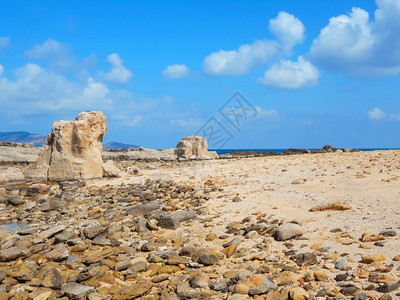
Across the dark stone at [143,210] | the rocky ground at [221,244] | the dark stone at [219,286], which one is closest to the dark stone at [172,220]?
the rocky ground at [221,244]

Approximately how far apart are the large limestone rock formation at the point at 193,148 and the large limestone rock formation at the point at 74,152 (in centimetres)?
1320

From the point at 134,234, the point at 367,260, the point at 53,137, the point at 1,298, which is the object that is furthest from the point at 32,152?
the point at 367,260

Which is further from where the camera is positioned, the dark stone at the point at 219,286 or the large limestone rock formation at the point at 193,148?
the large limestone rock formation at the point at 193,148

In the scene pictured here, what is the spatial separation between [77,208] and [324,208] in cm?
605

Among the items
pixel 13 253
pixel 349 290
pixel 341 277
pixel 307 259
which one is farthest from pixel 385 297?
pixel 13 253

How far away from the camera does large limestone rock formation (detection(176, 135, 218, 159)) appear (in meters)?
27.5

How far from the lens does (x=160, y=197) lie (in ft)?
31.3

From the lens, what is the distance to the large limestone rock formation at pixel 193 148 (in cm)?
2748

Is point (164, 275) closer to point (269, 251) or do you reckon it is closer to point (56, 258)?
point (269, 251)

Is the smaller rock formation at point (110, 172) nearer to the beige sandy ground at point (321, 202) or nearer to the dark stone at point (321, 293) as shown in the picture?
the beige sandy ground at point (321, 202)

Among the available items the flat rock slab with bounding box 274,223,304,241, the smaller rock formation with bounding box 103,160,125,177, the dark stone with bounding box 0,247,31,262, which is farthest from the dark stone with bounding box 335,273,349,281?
the smaller rock formation with bounding box 103,160,125,177

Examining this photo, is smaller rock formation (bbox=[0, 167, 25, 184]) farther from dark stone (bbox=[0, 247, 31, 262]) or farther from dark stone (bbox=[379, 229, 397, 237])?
dark stone (bbox=[379, 229, 397, 237])

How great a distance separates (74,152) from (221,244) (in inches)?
391

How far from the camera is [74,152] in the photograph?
13703 mm
